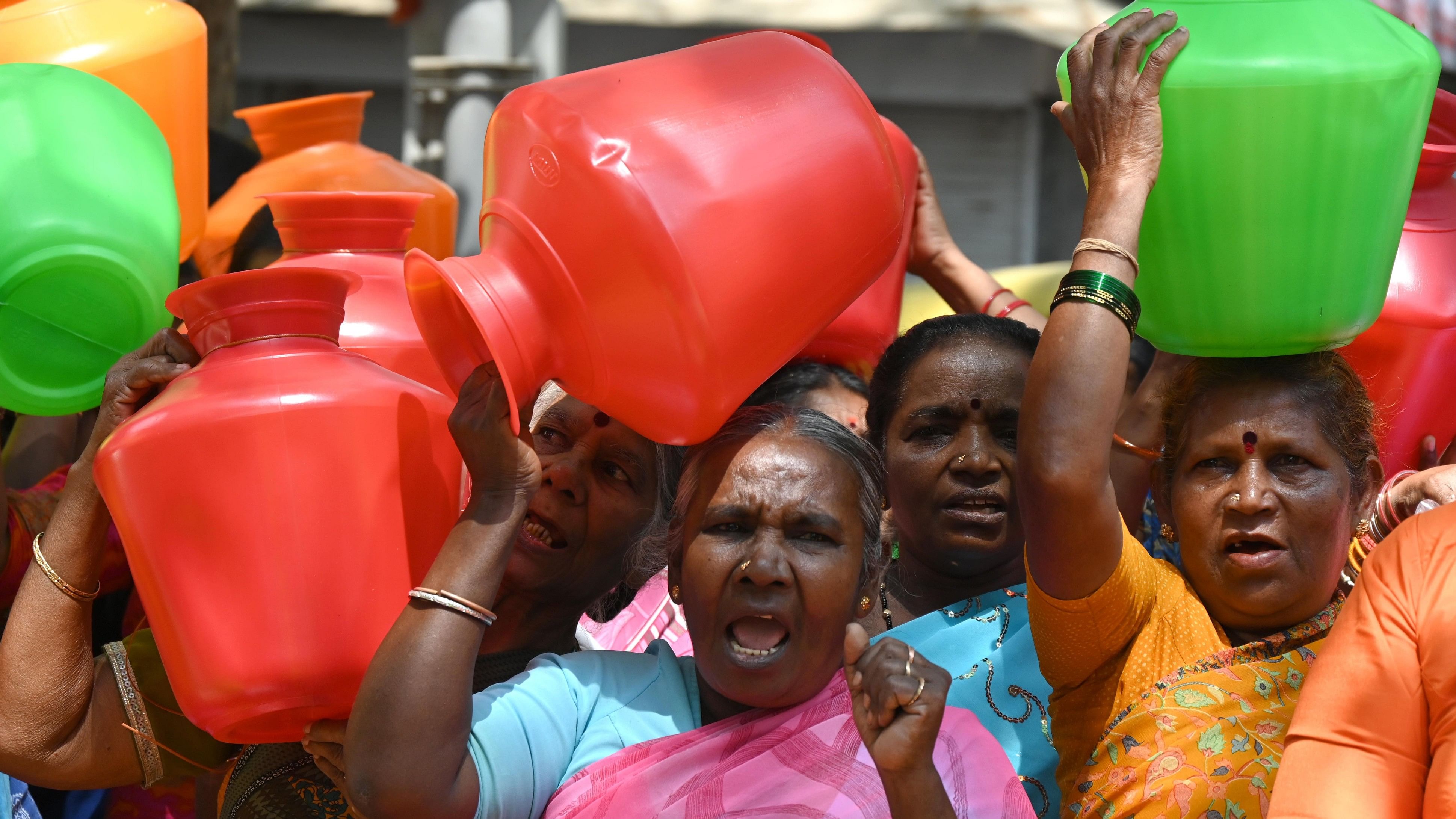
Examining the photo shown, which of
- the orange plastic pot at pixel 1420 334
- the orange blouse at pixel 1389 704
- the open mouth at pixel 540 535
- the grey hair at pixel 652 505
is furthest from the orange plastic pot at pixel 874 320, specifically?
the orange blouse at pixel 1389 704

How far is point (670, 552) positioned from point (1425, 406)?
133cm

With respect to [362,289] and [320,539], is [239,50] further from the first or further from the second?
[320,539]

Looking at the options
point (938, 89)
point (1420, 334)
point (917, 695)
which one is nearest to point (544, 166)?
point (917, 695)

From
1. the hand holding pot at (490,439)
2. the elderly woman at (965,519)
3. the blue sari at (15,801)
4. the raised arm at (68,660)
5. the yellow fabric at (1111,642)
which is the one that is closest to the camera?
the hand holding pot at (490,439)

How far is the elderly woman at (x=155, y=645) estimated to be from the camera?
2107mm

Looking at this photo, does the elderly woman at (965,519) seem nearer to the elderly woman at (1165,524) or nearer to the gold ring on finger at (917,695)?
the elderly woman at (1165,524)

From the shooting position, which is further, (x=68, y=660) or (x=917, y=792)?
(x=68, y=660)

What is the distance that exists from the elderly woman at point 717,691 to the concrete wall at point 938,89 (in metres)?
6.42

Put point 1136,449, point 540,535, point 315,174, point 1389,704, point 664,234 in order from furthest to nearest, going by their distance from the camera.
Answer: point 315,174, point 1136,449, point 540,535, point 664,234, point 1389,704

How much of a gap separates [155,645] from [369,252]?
28.7 inches

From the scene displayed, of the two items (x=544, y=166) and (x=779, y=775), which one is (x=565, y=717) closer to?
(x=779, y=775)

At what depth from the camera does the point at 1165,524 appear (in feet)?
7.39

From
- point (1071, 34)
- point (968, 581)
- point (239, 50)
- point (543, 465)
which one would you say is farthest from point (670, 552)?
point (239, 50)

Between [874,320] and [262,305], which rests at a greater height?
[262,305]
